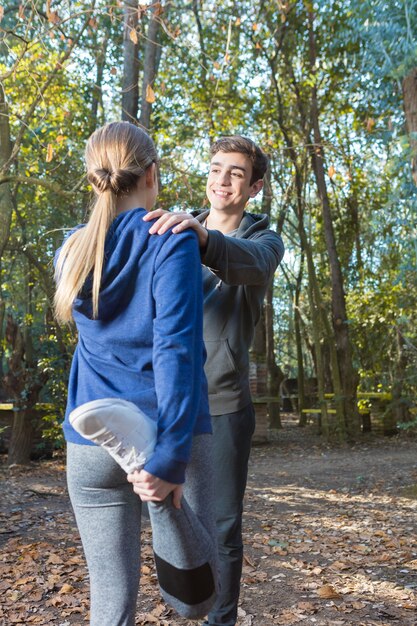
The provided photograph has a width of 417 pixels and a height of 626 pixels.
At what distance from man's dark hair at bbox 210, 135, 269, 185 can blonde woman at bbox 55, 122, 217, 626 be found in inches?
42.0

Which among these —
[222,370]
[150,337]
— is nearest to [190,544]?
[150,337]

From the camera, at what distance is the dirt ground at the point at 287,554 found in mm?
4031

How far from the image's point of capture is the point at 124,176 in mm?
2014

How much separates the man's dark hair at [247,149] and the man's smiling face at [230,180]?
0.06 feet

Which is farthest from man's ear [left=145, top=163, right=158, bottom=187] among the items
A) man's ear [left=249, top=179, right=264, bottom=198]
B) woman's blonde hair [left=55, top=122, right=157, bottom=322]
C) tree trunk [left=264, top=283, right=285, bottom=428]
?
tree trunk [left=264, top=283, right=285, bottom=428]

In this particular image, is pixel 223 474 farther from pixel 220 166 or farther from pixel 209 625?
pixel 220 166

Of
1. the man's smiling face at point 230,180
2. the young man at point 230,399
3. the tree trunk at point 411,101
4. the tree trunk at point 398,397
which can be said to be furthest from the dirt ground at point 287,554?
the tree trunk at point 398,397

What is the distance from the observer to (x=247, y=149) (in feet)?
9.98

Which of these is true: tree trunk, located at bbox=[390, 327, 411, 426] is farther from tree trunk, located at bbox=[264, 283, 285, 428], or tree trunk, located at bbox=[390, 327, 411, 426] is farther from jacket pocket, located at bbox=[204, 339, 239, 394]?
jacket pocket, located at bbox=[204, 339, 239, 394]

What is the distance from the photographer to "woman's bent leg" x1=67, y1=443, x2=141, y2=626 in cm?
186

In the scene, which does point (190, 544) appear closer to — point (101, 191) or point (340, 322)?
point (101, 191)

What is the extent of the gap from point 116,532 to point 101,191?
0.95m

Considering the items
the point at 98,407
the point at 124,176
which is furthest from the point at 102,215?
the point at 98,407

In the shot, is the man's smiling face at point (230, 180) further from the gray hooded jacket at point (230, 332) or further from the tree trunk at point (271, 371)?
the tree trunk at point (271, 371)
